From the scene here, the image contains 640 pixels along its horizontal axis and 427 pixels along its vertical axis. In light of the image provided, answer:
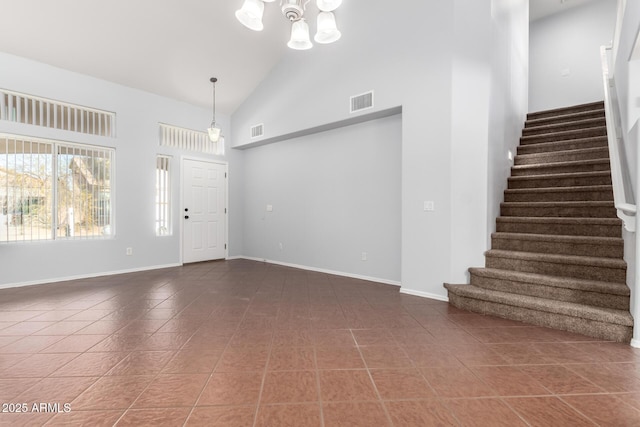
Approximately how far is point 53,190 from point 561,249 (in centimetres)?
684

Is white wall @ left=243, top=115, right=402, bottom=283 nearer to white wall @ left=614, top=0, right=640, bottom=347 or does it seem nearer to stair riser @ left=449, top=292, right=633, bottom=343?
stair riser @ left=449, top=292, right=633, bottom=343

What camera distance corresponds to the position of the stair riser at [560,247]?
3.15 meters

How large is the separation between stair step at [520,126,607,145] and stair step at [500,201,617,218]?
1613 millimetres

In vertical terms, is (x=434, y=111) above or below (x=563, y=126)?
below

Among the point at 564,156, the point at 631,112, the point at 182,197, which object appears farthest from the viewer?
the point at 182,197

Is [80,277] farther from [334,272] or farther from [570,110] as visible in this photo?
[570,110]

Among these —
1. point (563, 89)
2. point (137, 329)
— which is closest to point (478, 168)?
point (137, 329)

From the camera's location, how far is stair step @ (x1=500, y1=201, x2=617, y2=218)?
3.49 metres

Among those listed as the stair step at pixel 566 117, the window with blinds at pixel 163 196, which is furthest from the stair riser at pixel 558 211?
the window with blinds at pixel 163 196

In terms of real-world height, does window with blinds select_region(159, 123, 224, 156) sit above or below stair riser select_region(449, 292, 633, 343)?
above

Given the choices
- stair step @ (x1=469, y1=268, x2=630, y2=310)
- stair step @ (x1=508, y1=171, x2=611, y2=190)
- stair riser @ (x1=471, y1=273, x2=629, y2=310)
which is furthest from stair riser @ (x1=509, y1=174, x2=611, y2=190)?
stair riser @ (x1=471, y1=273, x2=629, y2=310)

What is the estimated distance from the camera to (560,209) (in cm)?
382

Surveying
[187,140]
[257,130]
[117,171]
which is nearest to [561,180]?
[257,130]

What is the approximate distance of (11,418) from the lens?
1.66m
